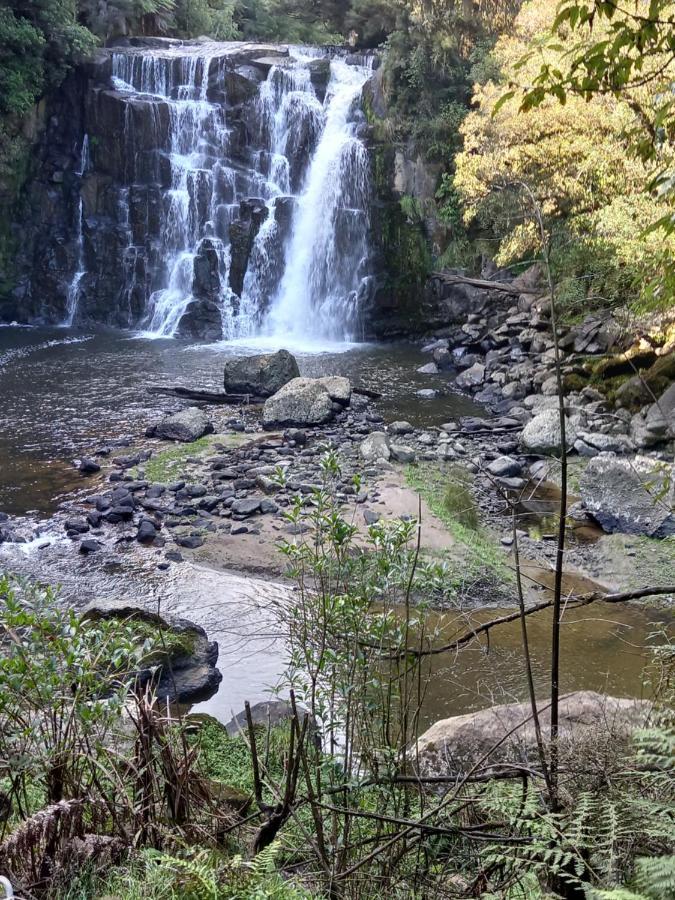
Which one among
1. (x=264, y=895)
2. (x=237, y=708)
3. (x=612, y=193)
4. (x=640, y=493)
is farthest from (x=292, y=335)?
(x=264, y=895)

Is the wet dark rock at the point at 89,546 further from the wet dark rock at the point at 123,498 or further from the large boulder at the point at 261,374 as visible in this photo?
the large boulder at the point at 261,374

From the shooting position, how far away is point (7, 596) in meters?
3.13

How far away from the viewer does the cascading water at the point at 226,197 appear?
2316cm

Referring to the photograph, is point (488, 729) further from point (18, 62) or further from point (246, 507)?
point (18, 62)

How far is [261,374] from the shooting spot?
15891 millimetres

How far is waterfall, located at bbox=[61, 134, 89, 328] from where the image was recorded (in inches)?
974

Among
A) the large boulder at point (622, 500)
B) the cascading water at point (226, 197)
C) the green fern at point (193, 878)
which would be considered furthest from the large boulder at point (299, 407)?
the green fern at point (193, 878)

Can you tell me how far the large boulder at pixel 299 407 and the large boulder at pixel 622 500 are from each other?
503 cm

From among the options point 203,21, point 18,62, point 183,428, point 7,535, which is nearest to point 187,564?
point 7,535

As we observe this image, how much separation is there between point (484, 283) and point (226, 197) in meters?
8.48

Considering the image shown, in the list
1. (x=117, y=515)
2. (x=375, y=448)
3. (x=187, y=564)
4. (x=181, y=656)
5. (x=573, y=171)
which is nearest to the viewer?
(x=181, y=656)

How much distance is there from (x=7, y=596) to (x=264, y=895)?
1511 mm

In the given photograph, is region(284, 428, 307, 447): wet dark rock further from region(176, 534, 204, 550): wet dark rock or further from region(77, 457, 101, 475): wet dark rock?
region(176, 534, 204, 550): wet dark rock

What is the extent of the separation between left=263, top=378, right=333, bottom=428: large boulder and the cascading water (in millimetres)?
8639
